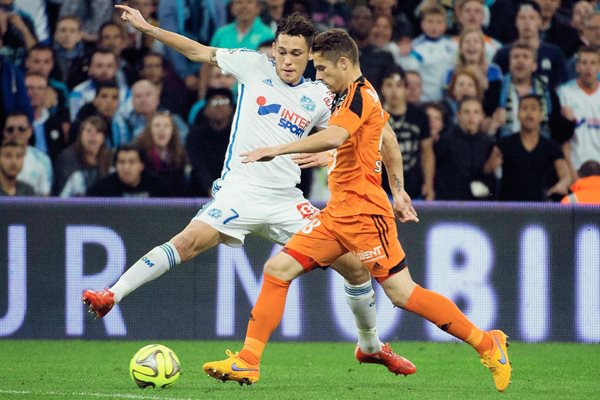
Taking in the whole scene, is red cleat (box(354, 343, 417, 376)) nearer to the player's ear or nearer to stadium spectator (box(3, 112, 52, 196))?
Result: the player's ear

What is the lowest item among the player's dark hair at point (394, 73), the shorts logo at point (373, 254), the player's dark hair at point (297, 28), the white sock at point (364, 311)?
the white sock at point (364, 311)

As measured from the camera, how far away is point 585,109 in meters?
12.0

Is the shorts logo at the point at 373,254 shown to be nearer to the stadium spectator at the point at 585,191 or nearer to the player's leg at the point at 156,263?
the player's leg at the point at 156,263

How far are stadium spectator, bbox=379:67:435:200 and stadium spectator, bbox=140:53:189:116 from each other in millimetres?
1943

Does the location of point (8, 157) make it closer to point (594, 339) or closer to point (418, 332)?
point (418, 332)

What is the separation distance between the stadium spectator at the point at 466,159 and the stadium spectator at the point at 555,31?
1622 millimetres

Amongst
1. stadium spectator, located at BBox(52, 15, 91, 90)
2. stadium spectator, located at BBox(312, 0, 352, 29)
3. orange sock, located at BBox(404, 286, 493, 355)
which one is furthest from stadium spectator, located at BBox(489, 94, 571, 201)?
orange sock, located at BBox(404, 286, 493, 355)

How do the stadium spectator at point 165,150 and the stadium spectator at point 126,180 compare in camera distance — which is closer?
the stadium spectator at point 126,180

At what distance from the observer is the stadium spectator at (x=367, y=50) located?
12.0m

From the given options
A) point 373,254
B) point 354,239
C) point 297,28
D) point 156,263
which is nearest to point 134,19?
point 297,28

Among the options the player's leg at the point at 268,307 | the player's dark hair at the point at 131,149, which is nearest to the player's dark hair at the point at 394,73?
the player's dark hair at the point at 131,149

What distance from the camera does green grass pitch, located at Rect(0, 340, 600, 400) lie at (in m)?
7.00

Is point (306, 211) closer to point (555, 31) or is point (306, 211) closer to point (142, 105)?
point (142, 105)

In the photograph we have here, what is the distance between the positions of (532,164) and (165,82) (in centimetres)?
383
